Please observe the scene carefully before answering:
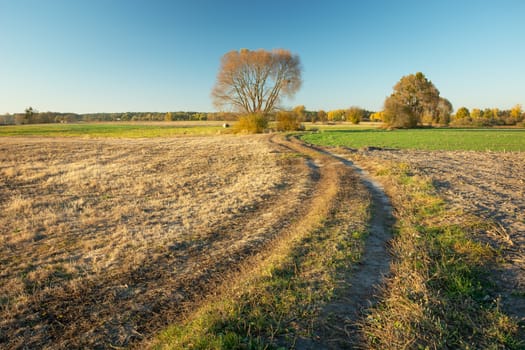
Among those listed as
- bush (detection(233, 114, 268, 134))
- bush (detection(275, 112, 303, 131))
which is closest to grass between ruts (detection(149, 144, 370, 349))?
bush (detection(233, 114, 268, 134))

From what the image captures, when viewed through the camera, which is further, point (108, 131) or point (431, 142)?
point (108, 131)

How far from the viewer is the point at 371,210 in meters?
8.22

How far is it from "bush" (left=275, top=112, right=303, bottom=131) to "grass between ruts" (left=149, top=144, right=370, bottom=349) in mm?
48117

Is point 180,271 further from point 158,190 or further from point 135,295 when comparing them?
point 158,190

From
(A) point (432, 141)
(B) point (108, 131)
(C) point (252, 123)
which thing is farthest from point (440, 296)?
(B) point (108, 131)

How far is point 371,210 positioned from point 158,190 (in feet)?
27.6

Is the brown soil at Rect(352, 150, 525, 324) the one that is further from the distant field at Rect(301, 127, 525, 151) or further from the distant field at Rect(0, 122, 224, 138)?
the distant field at Rect(0, 122, 224, 138)

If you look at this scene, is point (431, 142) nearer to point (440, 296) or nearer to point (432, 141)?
point (432, 141)

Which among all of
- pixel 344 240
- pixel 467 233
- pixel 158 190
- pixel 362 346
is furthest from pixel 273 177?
pixel 362 346

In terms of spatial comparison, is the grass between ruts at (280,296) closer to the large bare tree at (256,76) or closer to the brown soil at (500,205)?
the brown soil at (500,205)

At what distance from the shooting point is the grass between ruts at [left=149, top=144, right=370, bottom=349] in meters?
3.36

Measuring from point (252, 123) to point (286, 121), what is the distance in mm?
9625

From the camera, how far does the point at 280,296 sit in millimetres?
4168

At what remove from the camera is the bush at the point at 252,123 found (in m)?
46.8
